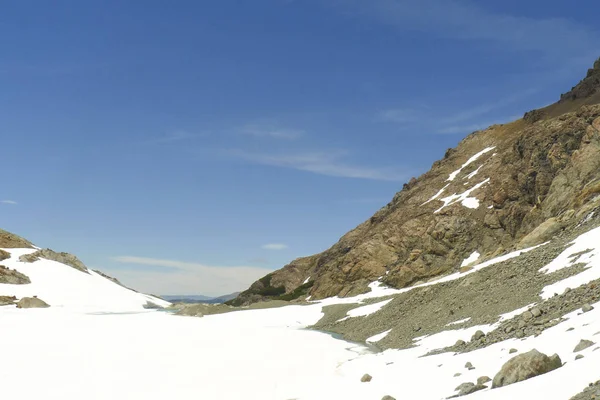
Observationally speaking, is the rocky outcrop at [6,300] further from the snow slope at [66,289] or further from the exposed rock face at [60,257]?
the exposed rock face at [60,257]

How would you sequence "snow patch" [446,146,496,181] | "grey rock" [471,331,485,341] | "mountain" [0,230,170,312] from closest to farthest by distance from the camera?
"grey rock" [471,331,485,341] → "snow patch" [446,146,496,181] → "mountain" [0,230,170,312]

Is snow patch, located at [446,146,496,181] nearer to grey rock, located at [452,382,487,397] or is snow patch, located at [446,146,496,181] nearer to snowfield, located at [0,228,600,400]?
snowfield, located at [0,228,600,400]

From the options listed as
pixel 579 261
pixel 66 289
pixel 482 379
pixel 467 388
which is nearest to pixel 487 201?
pixel 579 261

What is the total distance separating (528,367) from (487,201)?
72.3 m

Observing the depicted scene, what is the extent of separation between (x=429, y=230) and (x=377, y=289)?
48.7ft

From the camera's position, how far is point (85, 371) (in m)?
28.3

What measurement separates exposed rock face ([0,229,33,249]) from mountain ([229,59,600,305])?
341 feet

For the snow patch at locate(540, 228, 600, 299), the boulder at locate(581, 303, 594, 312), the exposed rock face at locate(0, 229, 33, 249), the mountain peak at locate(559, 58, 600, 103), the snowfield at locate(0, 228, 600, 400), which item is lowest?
the snowfield at locate(0, 228, 600, 400)

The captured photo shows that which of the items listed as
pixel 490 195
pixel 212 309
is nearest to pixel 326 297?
pixel 212 309

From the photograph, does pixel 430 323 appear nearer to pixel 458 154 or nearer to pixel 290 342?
pixel 290 342

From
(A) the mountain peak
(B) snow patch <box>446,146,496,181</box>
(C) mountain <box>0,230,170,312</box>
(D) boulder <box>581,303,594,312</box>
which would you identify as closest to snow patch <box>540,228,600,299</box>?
(D) boulder <box>581,303,594,312</box>

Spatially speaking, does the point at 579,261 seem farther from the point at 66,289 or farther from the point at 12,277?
the point at 12,277

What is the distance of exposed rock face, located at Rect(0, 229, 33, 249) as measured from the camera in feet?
481

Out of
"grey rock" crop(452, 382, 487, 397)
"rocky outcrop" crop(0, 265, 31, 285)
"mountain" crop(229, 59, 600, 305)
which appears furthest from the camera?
"rocky outcrop" crop(0, 265, 31, 285)
